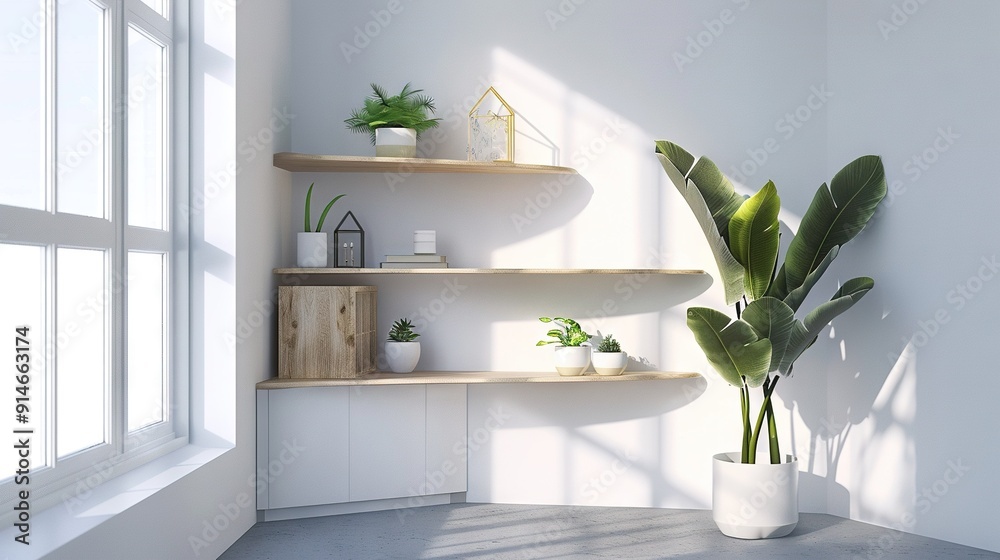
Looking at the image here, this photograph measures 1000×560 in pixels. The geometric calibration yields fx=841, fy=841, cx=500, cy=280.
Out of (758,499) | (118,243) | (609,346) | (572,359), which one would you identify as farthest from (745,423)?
(118,243)

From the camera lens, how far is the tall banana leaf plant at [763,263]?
3443 mm

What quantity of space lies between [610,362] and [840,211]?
1.20 meters

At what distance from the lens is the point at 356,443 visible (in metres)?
3.75

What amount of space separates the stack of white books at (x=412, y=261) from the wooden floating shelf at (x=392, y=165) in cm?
41

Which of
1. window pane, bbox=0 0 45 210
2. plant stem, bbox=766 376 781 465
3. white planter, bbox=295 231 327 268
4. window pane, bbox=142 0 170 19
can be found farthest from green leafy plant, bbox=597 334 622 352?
window pane, bbox=0 0 45 210

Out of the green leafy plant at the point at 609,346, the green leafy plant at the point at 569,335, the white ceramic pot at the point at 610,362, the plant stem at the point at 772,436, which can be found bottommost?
the plant stem at the point at 772,436

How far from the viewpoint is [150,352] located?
3.01 m

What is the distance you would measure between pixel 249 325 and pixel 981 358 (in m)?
2.96

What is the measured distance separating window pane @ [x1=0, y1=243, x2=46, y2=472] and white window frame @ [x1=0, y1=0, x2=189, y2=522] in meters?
0.01

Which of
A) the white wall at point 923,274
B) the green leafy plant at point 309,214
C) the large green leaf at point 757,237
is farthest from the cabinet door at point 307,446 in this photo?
the white wall at point 923,274

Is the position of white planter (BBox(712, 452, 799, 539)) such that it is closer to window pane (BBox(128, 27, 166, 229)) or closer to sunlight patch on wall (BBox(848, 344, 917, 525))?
sunlight patch on wall (BBox(848, 344, 917, 525))

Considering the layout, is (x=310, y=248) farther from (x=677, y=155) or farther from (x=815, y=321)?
(x=815, y=321)

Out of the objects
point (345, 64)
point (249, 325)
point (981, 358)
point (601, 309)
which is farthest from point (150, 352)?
point (981, 358)

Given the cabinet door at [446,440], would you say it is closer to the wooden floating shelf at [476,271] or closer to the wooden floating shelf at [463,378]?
the wooden floating shelf at [463,378]
